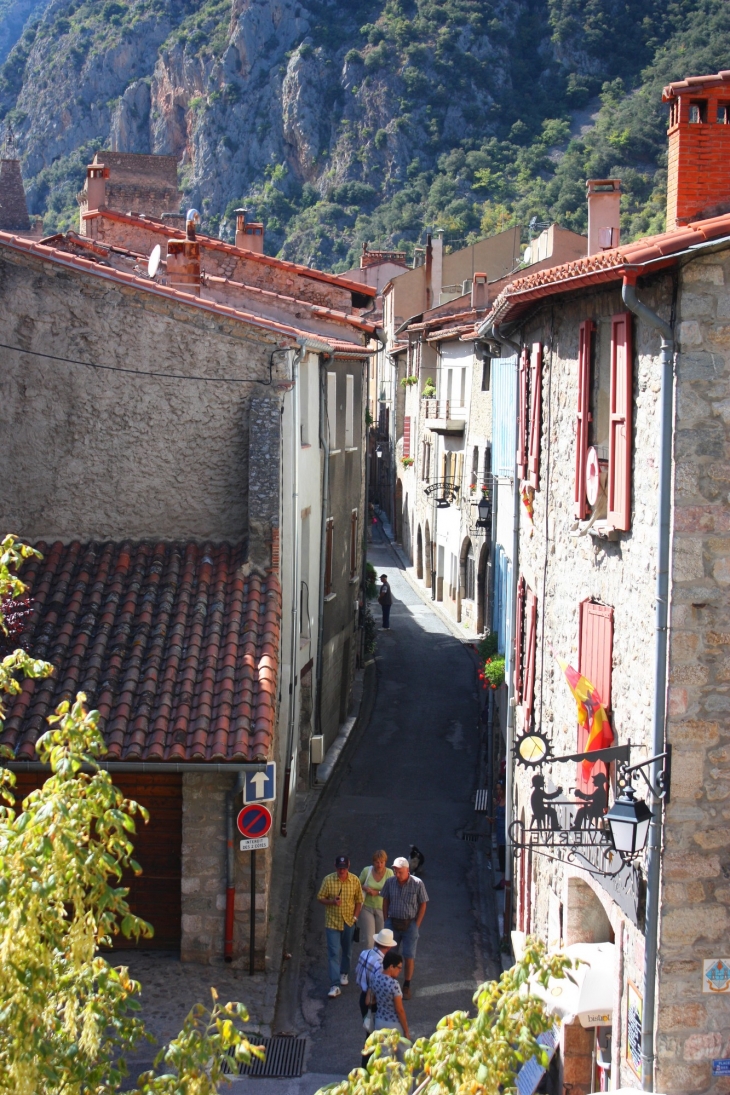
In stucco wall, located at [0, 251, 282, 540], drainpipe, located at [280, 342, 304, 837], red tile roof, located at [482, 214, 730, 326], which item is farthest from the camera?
drainpipe, located at [280, 342, 304, 837]

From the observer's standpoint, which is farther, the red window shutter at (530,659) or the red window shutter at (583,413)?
the red window shutter at (530,659)

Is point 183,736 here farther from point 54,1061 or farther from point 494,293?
point 494,293

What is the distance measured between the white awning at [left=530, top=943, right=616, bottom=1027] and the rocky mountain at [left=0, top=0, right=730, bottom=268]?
2805 inches

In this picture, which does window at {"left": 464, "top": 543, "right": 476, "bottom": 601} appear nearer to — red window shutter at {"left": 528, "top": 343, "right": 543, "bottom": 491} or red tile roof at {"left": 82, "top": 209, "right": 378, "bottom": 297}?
red tile roof at {"left": 82, "top": 209, "right": 378, "bottom": 297}

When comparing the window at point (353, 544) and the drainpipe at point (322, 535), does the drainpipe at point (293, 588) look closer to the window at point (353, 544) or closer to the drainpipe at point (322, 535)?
the drainpipe at point (322, 535)

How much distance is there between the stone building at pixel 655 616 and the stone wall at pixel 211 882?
11.1 feet

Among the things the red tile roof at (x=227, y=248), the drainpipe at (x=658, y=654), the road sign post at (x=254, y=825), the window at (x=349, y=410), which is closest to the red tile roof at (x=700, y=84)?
the drainpipe at (x=658, y=654)

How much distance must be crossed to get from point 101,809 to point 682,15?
333 feet

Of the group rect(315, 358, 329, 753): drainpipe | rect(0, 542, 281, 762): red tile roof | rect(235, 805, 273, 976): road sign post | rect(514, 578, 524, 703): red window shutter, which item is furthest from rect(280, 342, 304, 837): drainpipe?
rect(235, 805, 273, 976): road sign post

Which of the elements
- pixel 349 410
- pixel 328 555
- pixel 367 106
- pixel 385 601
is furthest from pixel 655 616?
pixel 367 106

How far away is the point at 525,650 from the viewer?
14195 millimetres

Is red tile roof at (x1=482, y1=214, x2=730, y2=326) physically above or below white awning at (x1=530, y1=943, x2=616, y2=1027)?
above

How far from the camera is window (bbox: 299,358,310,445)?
57.9 feet

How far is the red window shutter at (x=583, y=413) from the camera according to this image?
10.1 m
